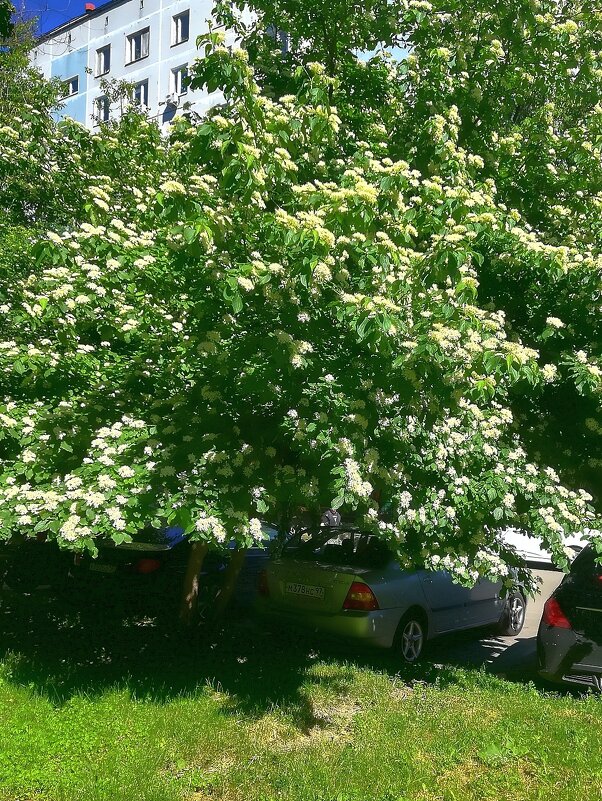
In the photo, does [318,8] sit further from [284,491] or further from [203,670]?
[203,670]

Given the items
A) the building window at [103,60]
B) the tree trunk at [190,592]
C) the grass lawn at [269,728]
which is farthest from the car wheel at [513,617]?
the building window at [103,60]

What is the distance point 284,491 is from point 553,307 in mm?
2685

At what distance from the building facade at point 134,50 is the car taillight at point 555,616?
23.3 m

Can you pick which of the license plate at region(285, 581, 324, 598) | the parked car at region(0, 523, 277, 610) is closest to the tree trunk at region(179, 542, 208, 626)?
the parked car at region(0, 523, 277, 610)

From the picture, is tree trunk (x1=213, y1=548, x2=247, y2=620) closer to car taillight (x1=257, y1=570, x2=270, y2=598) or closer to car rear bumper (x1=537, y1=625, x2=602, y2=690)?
car taillight (x1=257, y1=570, x2=270, y2=598)

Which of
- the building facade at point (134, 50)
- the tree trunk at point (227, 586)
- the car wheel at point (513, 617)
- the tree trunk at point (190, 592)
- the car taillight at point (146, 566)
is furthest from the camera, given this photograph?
the building facade at point (134, 50)

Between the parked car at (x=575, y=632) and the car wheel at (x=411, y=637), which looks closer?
the parked car at (x=575, y=632)

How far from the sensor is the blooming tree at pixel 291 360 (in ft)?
13.9

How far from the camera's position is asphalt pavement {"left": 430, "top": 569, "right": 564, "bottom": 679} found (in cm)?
802

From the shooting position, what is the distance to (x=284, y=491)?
16.3 ft

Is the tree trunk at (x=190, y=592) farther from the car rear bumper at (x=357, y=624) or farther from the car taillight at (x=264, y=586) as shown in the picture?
the car rear bumper at (x=357, y=624)

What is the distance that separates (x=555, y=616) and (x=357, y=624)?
1.86 meters

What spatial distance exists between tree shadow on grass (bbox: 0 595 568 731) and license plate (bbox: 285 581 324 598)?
47 centimetres

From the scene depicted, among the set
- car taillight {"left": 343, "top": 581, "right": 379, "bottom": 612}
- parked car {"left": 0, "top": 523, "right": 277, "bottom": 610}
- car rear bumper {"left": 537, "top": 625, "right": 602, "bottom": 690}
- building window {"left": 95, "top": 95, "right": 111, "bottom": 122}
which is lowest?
car rear bumper {"left": 537, "top": 625, "right": 602, "bottom": 690}
